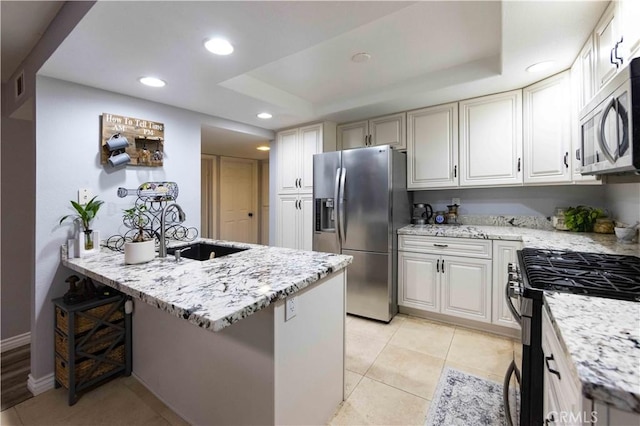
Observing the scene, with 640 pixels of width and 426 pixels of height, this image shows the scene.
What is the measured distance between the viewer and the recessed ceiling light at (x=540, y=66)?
2033 millimetres

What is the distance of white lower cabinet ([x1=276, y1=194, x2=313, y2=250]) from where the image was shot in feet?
11.5

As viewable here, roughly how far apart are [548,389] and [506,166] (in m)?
2.16

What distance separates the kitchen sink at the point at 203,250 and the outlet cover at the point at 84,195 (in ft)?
2.36

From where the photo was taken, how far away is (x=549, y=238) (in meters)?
2.09

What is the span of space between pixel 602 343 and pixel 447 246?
2053 millimetres

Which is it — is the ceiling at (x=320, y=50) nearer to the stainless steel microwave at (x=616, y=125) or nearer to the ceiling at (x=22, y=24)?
the ceiling at (x=22, y=24)

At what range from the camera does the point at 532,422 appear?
1104mm

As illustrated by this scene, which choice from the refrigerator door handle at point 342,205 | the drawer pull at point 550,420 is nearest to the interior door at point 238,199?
the refrigerator door handle at point 342,205

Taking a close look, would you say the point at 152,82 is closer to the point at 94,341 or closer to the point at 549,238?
the point at 94,341

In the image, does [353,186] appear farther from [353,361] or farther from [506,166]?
[353,361]

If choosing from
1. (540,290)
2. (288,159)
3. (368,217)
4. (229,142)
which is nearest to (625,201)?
(540,290)

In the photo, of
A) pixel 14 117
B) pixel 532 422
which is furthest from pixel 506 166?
pixel 14 117

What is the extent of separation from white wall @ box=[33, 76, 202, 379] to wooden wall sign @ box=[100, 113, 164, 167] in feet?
0.17

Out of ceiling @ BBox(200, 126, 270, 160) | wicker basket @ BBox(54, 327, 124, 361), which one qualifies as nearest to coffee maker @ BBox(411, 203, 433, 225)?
ceiling @ BBox(200, 126, 270, 160)
